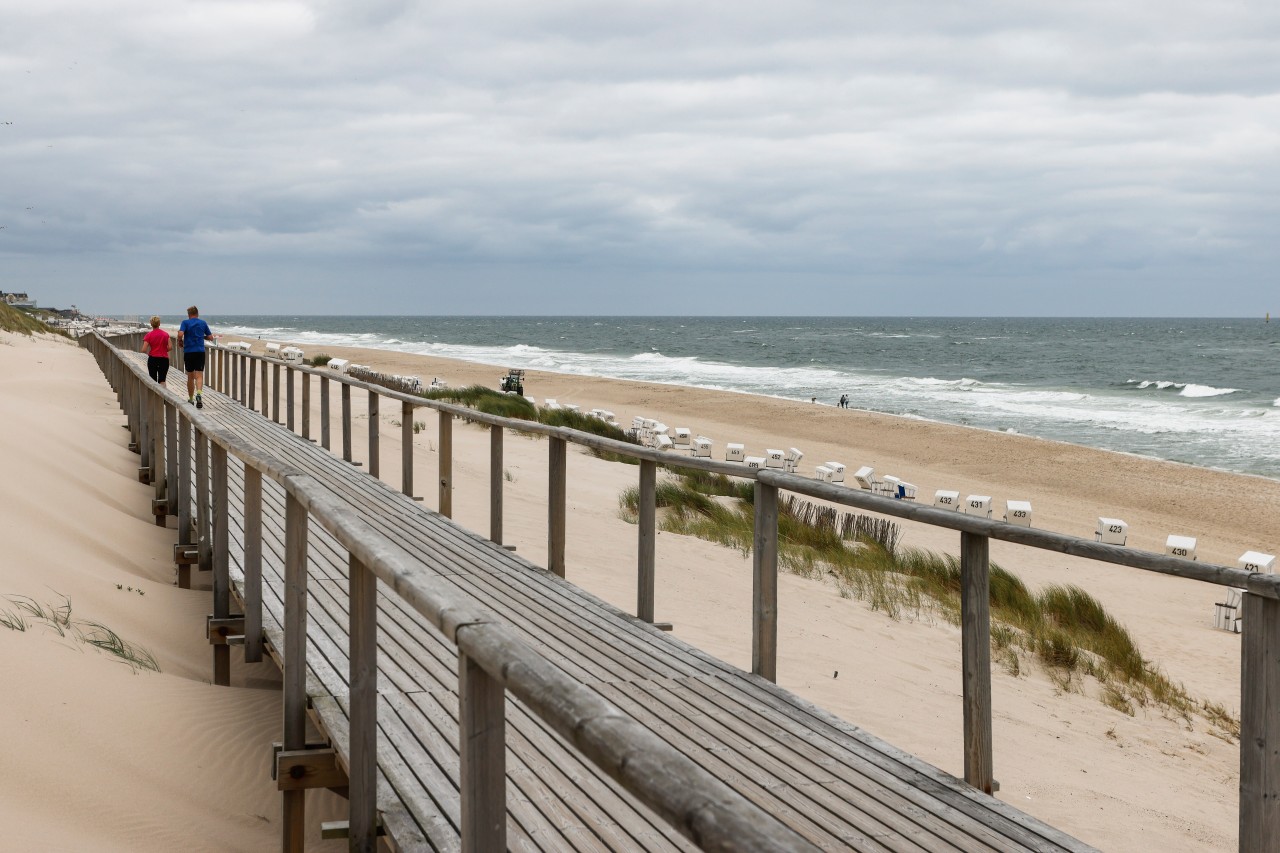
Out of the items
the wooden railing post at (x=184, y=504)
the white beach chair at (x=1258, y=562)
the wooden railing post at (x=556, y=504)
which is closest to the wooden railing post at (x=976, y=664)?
the wooden railing post at (x=556, y=504)

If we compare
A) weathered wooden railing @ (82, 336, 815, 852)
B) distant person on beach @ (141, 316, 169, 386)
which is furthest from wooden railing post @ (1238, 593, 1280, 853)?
distant person on beach @ (141, 316, 169, 386)

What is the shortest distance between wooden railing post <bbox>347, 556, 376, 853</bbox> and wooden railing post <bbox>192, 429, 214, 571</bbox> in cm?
328

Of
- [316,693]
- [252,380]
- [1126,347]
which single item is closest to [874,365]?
[1126,347]

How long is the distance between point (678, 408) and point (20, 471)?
103 feet

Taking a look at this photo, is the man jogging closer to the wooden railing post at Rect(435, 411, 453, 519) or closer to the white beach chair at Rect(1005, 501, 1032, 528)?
the wooden railing post at Rect(435, 411, 453, 519)

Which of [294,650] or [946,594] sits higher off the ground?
[294,650]

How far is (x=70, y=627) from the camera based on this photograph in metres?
4.93

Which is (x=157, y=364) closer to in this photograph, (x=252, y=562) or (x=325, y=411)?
(x=325, y=411)

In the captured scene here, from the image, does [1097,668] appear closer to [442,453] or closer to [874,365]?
[442,453]

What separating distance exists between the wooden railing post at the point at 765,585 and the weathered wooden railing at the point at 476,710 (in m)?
2.08

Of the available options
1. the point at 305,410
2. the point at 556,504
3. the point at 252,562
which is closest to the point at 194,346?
the point at 305,410

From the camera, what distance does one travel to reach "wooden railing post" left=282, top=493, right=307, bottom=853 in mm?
3424

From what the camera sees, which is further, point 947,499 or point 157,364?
point 947,499

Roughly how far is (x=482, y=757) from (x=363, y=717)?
3.32 ft
